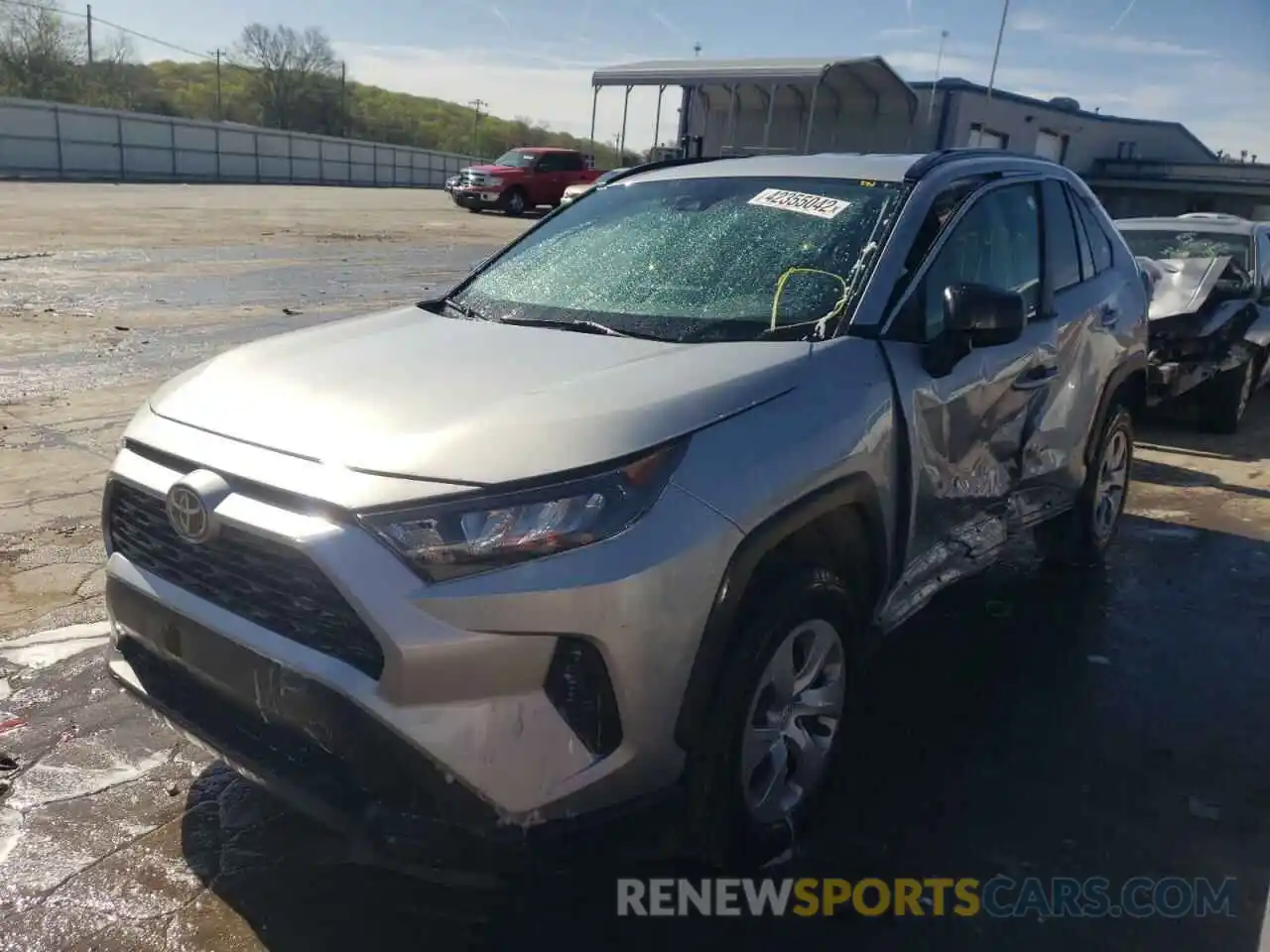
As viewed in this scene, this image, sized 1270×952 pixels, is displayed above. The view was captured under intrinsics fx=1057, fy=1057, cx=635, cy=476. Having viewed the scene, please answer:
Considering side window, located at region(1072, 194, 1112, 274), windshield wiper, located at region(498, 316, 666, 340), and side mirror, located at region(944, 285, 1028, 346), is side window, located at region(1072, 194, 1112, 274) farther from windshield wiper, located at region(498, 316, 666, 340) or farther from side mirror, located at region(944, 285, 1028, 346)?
windshield wiper, located at region(498, 316, 666, 340)

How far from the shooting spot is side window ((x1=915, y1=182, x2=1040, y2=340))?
3348 millimetres

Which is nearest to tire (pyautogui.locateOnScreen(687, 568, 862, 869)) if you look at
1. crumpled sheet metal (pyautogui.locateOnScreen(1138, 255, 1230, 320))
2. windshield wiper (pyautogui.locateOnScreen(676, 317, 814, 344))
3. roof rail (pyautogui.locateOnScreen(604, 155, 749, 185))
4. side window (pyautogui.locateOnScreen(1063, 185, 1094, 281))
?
windshield wiper (pyautogui.locateOnScreen(676, 317, 814, 344))

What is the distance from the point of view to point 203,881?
2646mm

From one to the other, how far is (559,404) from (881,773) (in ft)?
5.34

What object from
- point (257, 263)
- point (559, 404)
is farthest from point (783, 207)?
point (257, 263)

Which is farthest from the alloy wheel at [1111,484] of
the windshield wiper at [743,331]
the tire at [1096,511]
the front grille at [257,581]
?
the front grille at [257,581]

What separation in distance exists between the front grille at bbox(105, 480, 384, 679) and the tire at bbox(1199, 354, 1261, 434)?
778cm

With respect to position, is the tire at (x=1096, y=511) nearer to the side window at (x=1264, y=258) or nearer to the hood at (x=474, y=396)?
the hood at (x=474, y=396)

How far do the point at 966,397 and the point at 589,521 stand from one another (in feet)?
5.53

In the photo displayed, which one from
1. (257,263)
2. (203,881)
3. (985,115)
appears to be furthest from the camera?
(985,115)

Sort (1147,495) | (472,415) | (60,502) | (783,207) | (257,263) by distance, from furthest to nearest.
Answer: (257,263) → (1147,495) → (60,502) → (783,207) → (472,415)

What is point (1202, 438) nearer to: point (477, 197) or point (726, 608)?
point (726, 608)

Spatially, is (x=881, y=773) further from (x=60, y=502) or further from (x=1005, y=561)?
(x=60, y=502)

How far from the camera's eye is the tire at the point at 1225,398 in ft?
26.5
